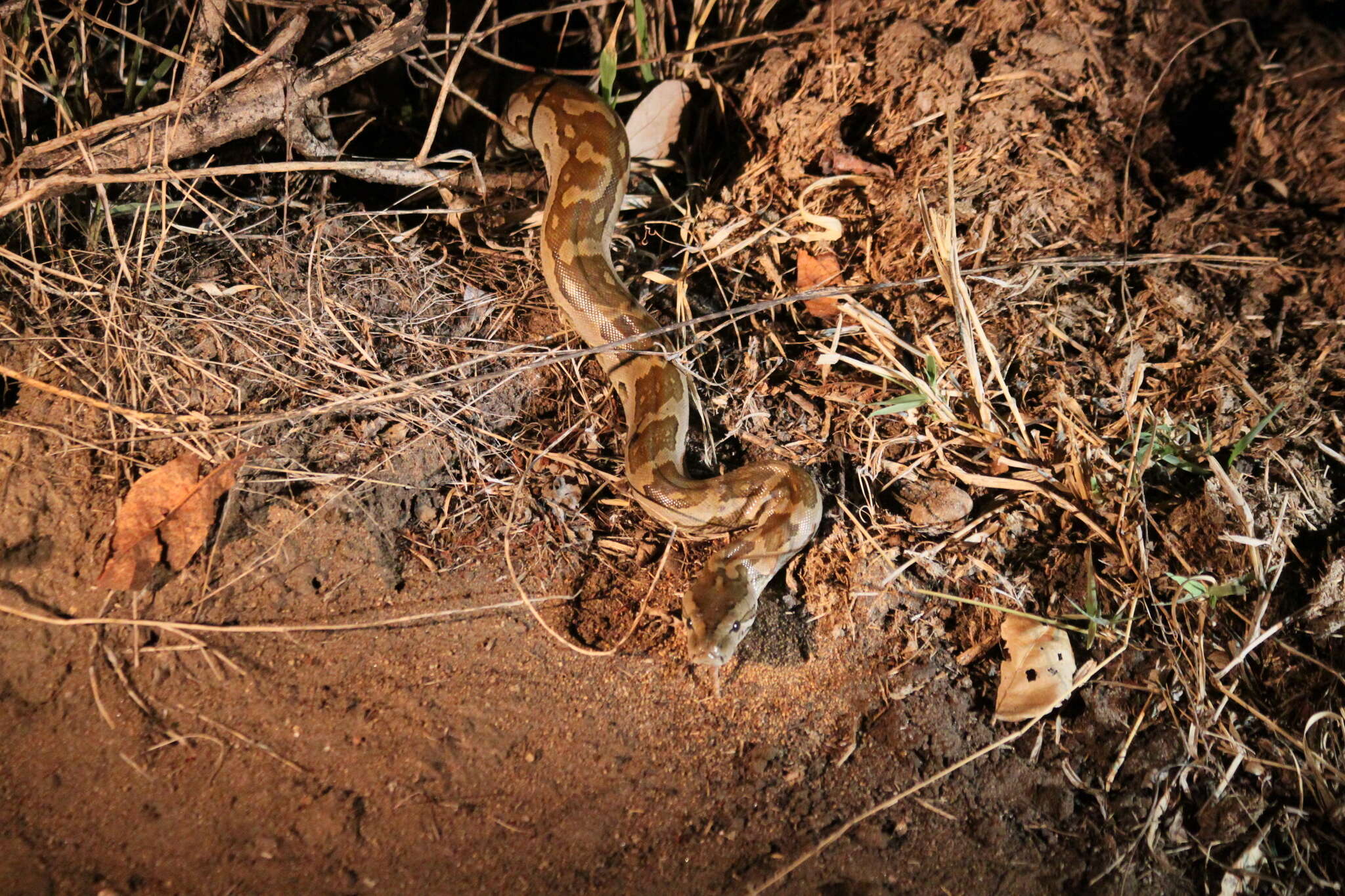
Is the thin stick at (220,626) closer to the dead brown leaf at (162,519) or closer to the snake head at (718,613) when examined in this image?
the dead brown leaf at (162,519)

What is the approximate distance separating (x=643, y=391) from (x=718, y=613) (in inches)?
45.0

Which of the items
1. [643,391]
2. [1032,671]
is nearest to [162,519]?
[643,391]

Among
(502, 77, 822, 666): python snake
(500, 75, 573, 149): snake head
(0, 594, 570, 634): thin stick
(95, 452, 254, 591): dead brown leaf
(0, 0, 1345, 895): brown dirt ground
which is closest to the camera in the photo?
(0, 0, 1345, 895): brown dirt ground

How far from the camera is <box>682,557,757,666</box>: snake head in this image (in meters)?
3.22

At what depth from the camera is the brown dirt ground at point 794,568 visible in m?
2.82

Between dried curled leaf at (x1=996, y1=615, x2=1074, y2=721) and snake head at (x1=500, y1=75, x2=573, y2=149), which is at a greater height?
snake head at (x1=500, y1=75, x2=573, y2=149)

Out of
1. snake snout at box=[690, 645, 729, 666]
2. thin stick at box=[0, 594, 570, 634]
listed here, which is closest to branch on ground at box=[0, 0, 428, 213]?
thin stick at box=[0, 594, 570, 634]

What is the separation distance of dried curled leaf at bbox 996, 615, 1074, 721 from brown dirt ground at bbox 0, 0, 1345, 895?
0.10 metres

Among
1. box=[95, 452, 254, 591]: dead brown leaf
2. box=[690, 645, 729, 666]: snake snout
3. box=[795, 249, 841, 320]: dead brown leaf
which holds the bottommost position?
box=[690, 645, 729, 666]: snake snout

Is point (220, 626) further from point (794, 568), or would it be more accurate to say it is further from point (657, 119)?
point (657, 119)

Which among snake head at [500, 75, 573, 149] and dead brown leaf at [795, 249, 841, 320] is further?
snake head at [500, 75, 573, 149]

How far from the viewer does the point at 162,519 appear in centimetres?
320

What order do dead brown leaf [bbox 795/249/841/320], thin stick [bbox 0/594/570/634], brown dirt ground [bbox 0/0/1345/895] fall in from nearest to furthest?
brown dirt ground [bbox 0/0/1345/895] → thin stick [bbox 0/594/570/634] → dead brown leaf [bbox 795/249/841/320]

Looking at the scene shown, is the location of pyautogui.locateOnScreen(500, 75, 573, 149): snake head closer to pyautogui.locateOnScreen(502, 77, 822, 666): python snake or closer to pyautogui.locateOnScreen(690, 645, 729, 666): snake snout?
pyautogui.locateOnScreen(502, 77, 822, 666): python snake
